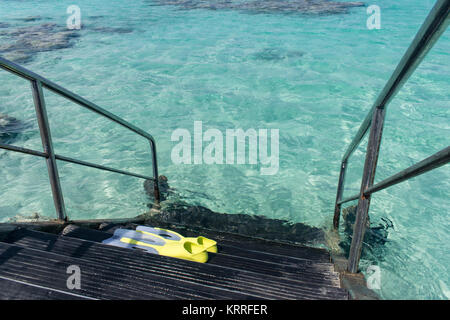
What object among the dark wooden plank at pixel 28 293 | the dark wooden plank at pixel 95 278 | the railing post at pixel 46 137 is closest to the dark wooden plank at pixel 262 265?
the railing post at pixel 46 137

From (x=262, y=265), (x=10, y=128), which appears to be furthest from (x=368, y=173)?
(x=10, y=128)

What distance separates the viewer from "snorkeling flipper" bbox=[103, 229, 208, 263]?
2.41 meters

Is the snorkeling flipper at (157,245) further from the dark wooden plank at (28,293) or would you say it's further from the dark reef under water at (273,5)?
the dark reef under water at (273,5)

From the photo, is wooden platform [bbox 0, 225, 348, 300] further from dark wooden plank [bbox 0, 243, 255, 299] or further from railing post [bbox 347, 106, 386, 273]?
railing post [bbox 347, 106, 386, 273]

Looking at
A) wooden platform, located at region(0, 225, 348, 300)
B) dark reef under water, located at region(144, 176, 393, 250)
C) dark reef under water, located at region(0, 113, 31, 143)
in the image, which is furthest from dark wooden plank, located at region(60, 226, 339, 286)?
dark reef under water, located at region(0, 113, 31, 143)

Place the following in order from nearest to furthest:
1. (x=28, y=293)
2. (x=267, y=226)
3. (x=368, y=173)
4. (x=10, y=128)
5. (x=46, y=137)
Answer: (x=28, y=293), (x=368, y=173), (x=46, y=137), (x=267, y=226), (x=10, y=128)

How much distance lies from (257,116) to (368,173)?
5.76m

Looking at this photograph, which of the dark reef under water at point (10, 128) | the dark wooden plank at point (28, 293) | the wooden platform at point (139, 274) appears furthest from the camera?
the dark reef under water at point (10, 128)

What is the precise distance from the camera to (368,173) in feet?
6.20

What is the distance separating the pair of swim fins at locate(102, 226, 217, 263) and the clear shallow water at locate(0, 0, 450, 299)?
1.76m

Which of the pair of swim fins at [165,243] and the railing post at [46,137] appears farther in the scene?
the pair of swim fins at [165,243]

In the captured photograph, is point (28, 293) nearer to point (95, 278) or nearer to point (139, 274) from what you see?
point (95, 278)

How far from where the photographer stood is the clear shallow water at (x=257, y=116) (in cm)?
468

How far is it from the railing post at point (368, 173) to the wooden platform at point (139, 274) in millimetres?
180
